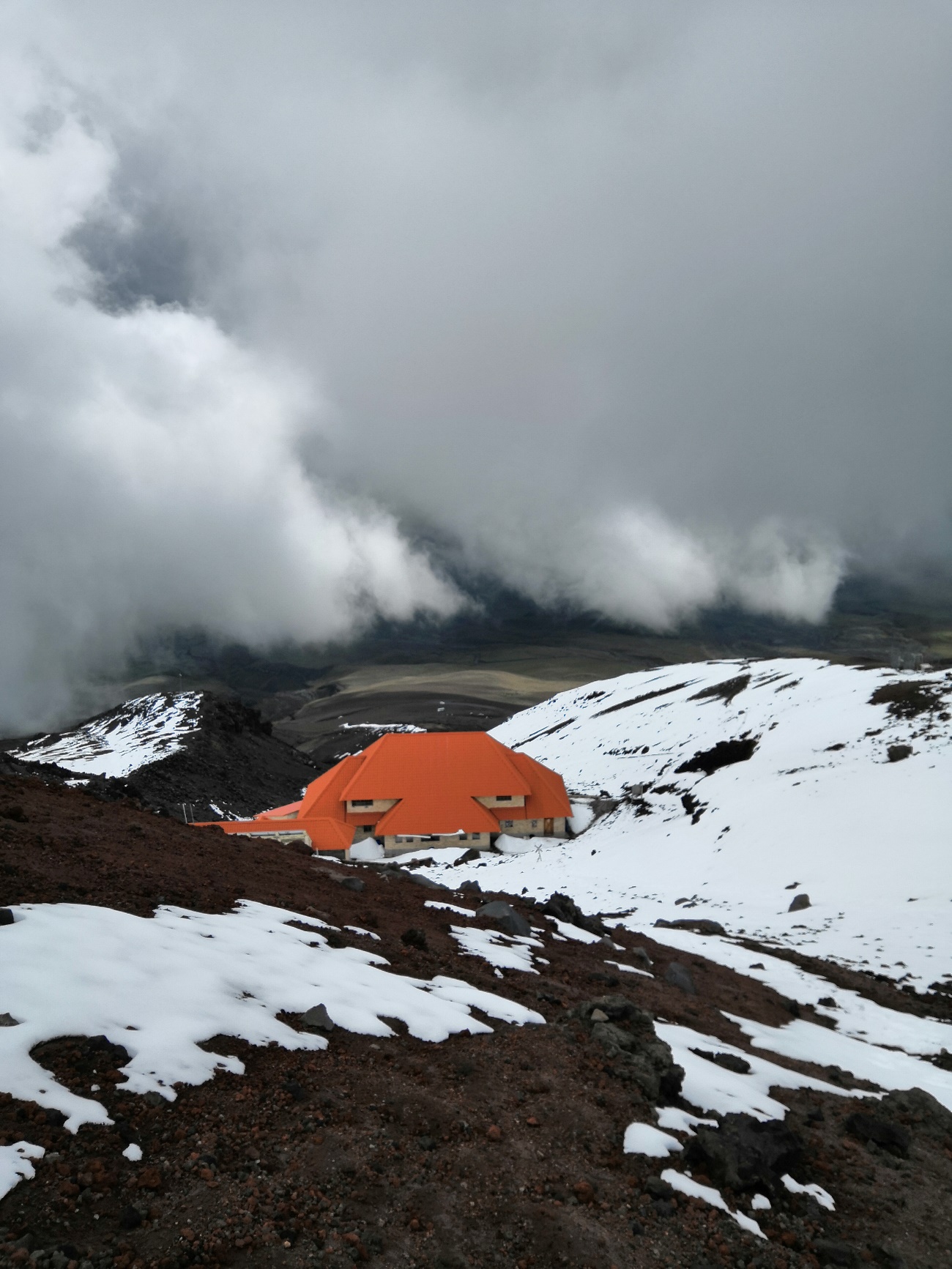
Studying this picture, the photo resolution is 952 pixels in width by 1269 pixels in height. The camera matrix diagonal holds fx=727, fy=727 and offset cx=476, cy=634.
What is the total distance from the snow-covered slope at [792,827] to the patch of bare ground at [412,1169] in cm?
1408

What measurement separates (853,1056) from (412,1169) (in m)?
10.2

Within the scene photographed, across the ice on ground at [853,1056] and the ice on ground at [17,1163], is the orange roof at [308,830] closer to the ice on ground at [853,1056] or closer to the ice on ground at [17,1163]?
the ice on ground at [853,1056]

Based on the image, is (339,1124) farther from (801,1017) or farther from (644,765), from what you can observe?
(644,765)

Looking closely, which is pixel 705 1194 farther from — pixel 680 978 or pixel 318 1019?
pixel 680 978

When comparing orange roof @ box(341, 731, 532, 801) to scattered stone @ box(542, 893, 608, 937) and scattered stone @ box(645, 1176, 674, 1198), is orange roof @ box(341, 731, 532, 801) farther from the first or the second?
scattered stone @ box(645, 1176, 674, 1198)

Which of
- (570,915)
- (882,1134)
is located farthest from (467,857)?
(882,1134)

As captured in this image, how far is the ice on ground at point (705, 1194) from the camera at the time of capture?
21.0 feet

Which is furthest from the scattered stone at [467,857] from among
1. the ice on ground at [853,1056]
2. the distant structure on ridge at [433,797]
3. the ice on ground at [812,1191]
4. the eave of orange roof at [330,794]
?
the ice on ground at [812,1191]

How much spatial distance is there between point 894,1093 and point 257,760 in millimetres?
84752

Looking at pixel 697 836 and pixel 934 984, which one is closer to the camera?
pixel 934 984

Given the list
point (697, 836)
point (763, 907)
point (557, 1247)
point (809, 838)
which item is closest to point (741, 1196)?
point (557, 1247)

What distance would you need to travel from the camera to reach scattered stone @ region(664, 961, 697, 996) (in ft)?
47.6

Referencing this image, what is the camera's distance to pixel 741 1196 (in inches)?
267

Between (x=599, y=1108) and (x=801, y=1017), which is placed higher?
(x=599, y=1108)
